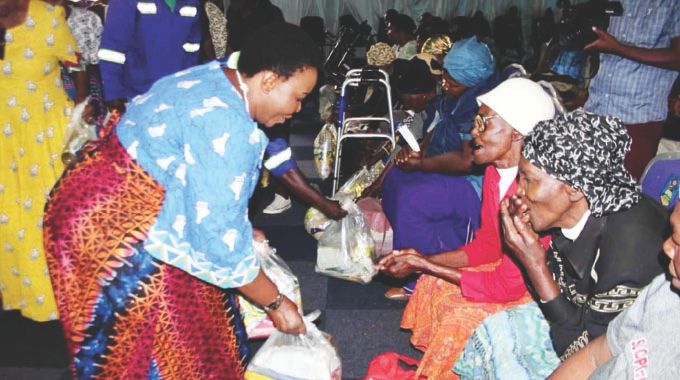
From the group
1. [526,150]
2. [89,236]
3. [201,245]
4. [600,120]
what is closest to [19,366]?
[89,236]

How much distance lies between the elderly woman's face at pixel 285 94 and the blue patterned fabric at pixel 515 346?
43.5 inches

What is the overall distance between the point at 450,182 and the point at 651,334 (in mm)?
1889

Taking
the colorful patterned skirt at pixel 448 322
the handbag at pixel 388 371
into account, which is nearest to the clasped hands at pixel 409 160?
the colorful patterned skirt at pixel 448 322

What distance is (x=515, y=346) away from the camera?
76.9 inches

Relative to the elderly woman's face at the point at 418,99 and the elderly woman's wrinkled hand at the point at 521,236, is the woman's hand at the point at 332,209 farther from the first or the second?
the elderly woman's face at the point at 418,99

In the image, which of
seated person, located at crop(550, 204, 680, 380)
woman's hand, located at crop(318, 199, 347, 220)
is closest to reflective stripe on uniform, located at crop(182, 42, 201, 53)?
woman's hand, located at crop(318, 199, 347, 220)

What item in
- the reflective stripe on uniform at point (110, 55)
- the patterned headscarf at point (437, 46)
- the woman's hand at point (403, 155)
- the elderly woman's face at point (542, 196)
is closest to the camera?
the elderly woman's face at point (542, 196)

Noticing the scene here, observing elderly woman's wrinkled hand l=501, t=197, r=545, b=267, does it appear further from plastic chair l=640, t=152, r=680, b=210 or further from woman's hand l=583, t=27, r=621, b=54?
woman's hand l=583, t=27, r=621, b=54

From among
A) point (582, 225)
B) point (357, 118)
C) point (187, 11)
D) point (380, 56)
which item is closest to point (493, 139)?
point (582, 225)

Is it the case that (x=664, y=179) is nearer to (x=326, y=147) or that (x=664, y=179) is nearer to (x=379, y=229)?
(x=379, y=229)

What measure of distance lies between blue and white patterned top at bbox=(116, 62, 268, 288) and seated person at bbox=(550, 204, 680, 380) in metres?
1.00

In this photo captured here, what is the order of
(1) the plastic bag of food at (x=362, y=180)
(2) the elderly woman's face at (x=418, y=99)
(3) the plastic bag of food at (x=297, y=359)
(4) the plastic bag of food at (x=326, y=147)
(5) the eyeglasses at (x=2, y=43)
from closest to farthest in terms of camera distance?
1. (3) the plastic bag of food at (x=297, y=359)
2. (5) the eyeglasses at (x=2, y=43)
3. (1) the plastic bag of food at (x=362, y=180)
4. (2) the elderly woman's face at (x=418, y=99)
5. (4) the plastic bag of food at (x=326, y=147)

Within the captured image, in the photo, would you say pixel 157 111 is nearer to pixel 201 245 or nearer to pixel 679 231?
pixel 201 245

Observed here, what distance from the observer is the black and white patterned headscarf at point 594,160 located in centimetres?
153
